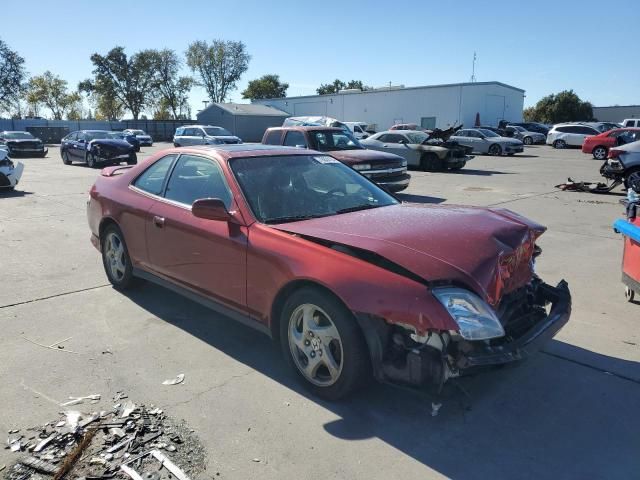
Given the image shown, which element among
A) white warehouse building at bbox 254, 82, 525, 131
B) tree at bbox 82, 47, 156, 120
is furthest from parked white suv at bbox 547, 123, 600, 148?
tree at bbox 82, 47, 156, 120

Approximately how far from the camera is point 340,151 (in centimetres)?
1223

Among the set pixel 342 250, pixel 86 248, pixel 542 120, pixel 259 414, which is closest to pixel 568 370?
pixel 342 250

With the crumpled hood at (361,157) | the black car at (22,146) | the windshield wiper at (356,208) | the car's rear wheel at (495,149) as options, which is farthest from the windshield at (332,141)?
the black car at (22,146)

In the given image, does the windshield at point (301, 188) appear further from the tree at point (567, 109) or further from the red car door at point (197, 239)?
the tree at point (567, 109)

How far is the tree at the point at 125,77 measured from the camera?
225 ft

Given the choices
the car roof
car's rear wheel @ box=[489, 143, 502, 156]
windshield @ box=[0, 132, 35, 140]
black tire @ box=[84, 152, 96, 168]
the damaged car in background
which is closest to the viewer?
the car roof

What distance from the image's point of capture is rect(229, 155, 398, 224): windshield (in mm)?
3926

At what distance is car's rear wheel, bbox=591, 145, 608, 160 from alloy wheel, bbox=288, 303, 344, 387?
2648cm

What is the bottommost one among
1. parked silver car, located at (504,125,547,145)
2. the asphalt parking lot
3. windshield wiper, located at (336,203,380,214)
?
the asphalt parking lot

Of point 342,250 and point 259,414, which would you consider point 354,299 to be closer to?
point 342,250

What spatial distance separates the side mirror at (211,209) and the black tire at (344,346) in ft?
2.86

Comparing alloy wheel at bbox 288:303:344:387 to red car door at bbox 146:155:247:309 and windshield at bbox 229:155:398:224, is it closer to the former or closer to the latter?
red car door at bbox 146:155:247:309

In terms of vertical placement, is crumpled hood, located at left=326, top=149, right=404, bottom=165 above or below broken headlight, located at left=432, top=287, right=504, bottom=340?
above

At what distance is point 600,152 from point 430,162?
11951mm
